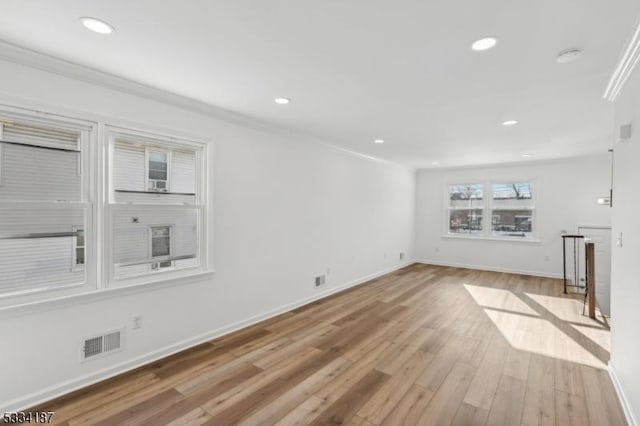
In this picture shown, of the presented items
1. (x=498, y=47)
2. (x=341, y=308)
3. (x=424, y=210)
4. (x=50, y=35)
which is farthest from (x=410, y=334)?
(x=424, y=210)

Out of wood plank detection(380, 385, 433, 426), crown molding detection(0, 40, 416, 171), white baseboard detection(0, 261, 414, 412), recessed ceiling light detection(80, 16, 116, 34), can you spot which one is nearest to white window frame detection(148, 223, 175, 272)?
white baseboard detection(0, 261, 414, 412)

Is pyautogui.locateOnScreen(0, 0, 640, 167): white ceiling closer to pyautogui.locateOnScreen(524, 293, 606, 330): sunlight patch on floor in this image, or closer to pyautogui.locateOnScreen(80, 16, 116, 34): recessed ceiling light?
pyautogui.locateOnScreen(80, 16, 116, 34): recessed ceiling light

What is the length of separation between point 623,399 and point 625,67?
2465mm

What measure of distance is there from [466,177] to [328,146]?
14.3ft

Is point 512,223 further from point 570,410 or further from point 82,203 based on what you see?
point 82,203

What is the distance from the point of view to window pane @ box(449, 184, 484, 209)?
734 centimetres

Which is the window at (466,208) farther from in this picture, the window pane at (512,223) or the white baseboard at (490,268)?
the white baseboard at (490,268)

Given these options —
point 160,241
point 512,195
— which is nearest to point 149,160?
point 160,241

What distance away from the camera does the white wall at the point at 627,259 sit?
6.47 feet

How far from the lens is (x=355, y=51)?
2.06 meters

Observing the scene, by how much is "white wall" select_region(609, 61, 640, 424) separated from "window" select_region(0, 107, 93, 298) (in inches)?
158

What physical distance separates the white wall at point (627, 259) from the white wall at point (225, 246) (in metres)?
3.37

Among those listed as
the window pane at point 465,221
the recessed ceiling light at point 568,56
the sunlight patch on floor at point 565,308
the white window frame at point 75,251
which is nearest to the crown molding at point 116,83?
the white window frame at point 75,251

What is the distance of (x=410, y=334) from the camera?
11.5 ft
